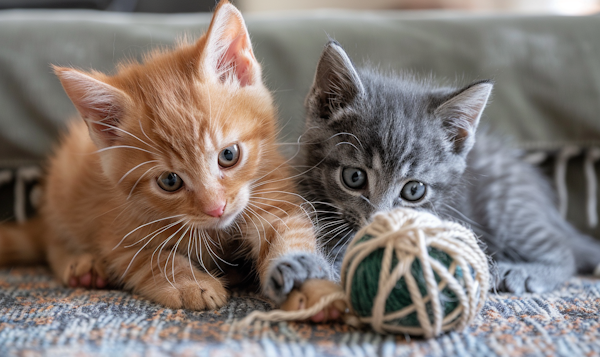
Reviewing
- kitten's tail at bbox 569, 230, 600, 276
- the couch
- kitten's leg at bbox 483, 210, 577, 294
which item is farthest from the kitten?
kitten's tail at bbox 569, 230, 600, 276

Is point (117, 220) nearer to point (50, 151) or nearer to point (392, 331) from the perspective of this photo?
point (50, 151)

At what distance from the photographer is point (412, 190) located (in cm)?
139

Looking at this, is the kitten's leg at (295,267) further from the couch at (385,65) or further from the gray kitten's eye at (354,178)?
the couch at (385,65)

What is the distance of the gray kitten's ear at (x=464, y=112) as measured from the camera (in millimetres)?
1358

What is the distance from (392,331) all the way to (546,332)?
364 mm

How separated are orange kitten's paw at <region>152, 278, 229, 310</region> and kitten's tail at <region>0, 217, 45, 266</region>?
88 cm

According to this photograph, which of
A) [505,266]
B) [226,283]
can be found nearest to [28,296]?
[226,283]

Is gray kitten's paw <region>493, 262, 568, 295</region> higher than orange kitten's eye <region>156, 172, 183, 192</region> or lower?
lower

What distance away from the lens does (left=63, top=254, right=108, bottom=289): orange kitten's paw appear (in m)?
1.47

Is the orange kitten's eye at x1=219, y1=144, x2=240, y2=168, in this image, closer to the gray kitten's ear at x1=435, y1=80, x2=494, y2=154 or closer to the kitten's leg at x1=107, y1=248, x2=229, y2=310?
the kitten's leg at x1=107, y1=248, x2=229, y2=310

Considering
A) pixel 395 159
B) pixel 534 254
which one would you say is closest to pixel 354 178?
pixel 395 159

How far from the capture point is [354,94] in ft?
4.74

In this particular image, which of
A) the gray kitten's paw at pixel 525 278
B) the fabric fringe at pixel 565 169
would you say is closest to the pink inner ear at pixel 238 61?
the gray kitten's paw at pixel 525 278

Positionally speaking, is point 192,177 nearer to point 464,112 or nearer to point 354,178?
point 354,178
